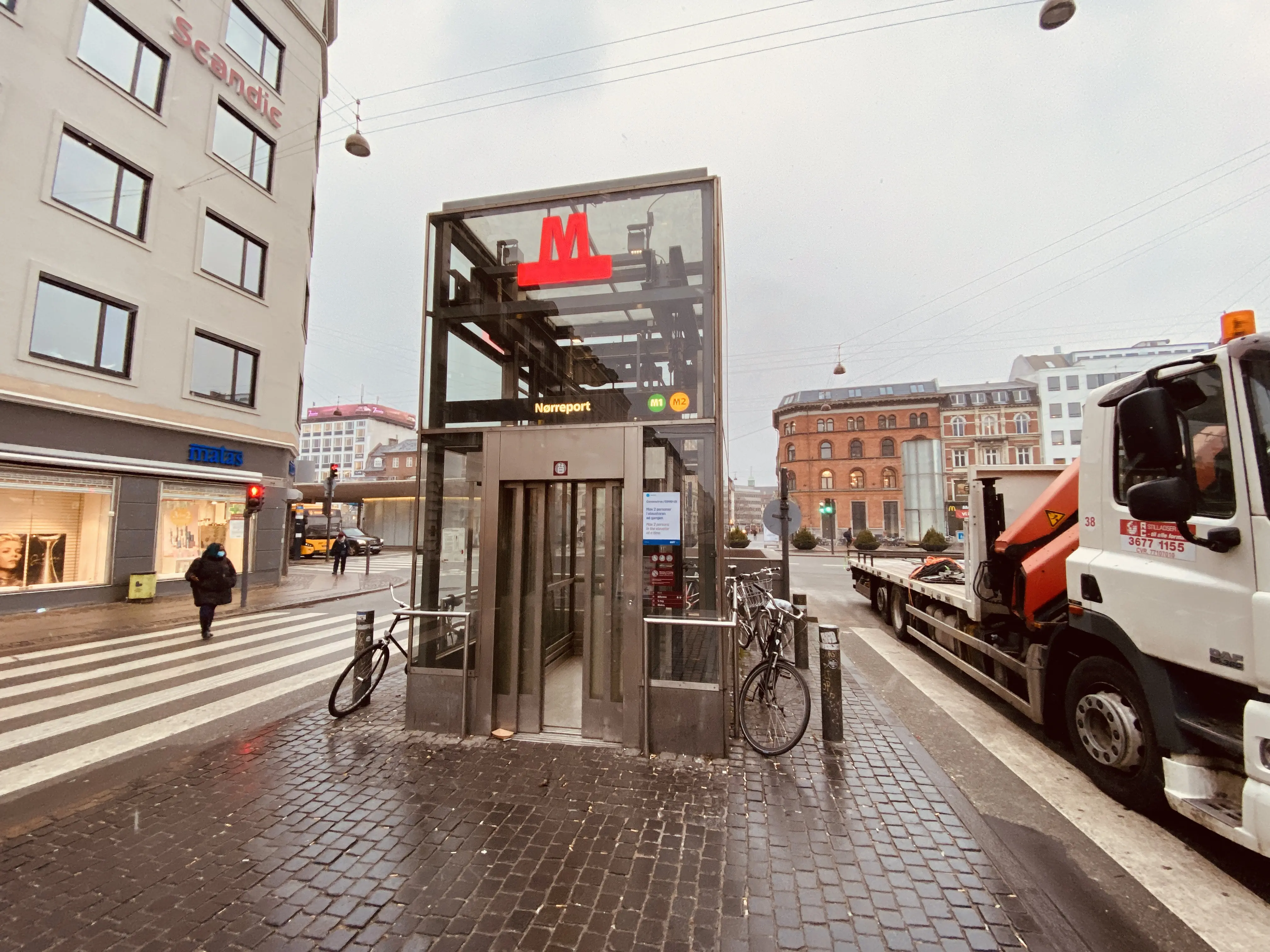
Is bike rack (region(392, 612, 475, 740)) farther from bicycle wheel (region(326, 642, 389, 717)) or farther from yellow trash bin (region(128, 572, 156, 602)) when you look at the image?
yellow trash bin (region(128, 572, 156, 602))

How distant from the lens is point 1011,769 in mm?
4492

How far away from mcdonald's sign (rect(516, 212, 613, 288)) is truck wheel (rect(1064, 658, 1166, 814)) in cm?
523

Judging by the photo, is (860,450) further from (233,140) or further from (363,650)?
(363,650)

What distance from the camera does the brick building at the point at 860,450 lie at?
5816 cm

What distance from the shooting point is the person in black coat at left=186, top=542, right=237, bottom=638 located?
9.36m

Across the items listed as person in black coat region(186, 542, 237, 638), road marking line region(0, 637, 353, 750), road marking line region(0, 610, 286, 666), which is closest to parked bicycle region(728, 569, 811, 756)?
road marking line region(0, 637, 353, 750)

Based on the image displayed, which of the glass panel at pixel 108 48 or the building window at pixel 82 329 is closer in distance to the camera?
the building window at pixel 82 329

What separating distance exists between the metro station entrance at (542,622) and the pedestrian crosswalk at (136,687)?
3.17 m

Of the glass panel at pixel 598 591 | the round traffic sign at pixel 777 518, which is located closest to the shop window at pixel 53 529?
the glass panel at pixel 598 591

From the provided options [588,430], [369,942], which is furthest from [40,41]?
[369,942]

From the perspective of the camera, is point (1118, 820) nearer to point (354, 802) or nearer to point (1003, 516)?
point (1003, 516)

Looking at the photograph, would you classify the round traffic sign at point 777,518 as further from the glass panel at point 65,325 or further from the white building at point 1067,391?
the white building at point 1067,391

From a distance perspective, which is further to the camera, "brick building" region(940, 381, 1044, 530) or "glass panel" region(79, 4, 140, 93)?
"brick building" region(940, 381, 1044, 530)

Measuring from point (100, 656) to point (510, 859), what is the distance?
883 centimetres
